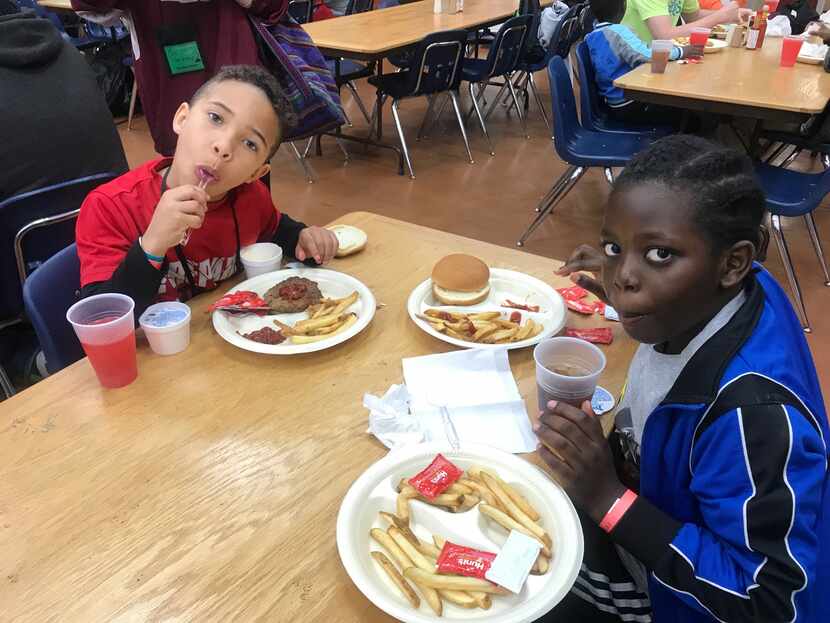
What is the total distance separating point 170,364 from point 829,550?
3.95ft

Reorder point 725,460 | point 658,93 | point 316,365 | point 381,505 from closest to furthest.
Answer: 1. point 725,460
2. point 381,505
3. point 316,365
4. point 658,93

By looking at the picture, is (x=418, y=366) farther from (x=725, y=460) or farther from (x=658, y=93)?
(x=658, y=93)

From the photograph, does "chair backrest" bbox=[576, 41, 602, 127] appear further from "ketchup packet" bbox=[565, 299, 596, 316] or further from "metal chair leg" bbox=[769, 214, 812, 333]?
"ketchup packet" bbox=[565, 299, 596, 316]

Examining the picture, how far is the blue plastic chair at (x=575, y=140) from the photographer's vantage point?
11.4ft

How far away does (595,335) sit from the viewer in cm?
139

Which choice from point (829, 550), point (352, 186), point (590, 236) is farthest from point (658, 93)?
point (829, 550)

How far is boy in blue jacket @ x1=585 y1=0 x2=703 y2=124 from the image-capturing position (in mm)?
3691

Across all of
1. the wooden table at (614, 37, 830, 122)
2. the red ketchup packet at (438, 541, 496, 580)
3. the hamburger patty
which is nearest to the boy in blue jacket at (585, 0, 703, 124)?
the wooden table at (614, 37, 830, 122)

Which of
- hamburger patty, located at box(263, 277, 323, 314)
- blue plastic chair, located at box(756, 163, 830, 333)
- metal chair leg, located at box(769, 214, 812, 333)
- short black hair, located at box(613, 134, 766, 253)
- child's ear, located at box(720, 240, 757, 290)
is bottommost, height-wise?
metal chair leg, located at box(769, 214, 812, 333)

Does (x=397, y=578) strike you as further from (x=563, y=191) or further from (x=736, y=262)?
(x=563, y=191)

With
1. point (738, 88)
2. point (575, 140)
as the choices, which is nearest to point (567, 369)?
point (738, 88)

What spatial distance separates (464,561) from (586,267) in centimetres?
76

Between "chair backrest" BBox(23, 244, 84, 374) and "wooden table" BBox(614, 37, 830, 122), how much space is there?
277cm

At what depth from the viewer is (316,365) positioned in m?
1.32
